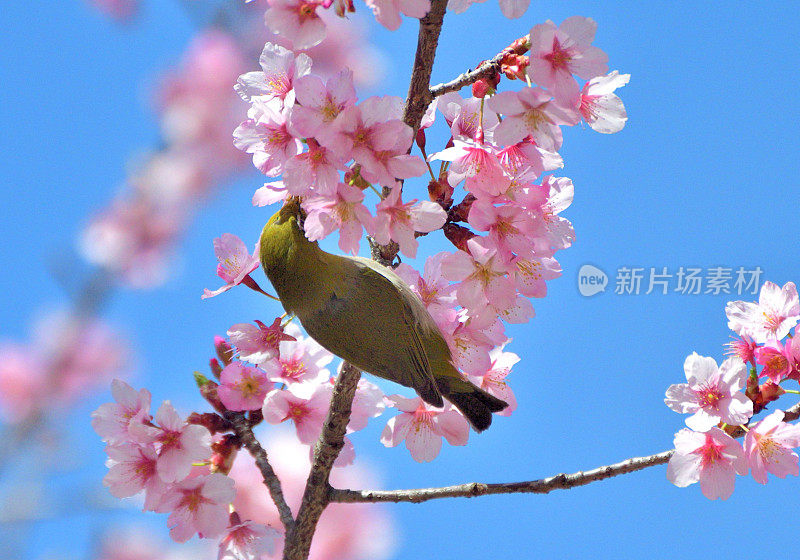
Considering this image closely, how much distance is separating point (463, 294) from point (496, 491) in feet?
1.91

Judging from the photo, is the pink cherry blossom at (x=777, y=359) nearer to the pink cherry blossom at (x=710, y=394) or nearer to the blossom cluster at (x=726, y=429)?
the blossom cluster at (x=726, y=429)

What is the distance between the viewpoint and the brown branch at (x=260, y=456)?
178 cm

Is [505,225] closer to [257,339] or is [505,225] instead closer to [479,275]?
[479,275]

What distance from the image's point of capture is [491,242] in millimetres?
1412

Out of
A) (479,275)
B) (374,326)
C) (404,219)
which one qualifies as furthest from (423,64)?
(374,326)

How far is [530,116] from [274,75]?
0.54 metres

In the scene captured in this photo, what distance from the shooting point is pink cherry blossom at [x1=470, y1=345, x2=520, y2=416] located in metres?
1.79

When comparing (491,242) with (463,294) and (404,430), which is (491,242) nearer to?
(463,294)

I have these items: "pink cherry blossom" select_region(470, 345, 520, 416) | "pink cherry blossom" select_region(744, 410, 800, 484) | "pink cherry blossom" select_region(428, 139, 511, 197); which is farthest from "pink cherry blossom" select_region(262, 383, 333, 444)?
"pink cherry blossom" select_region(744, 410, 800, 484)

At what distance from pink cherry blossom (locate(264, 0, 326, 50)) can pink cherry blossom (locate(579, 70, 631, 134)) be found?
0.54 metres

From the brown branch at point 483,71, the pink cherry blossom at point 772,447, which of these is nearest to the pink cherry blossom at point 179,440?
the brown branch at point 483,71

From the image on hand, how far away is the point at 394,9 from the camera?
121 cm

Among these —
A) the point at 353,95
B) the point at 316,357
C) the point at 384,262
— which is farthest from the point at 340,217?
the point at 316,357

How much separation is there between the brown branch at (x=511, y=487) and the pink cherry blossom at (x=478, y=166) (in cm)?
77
